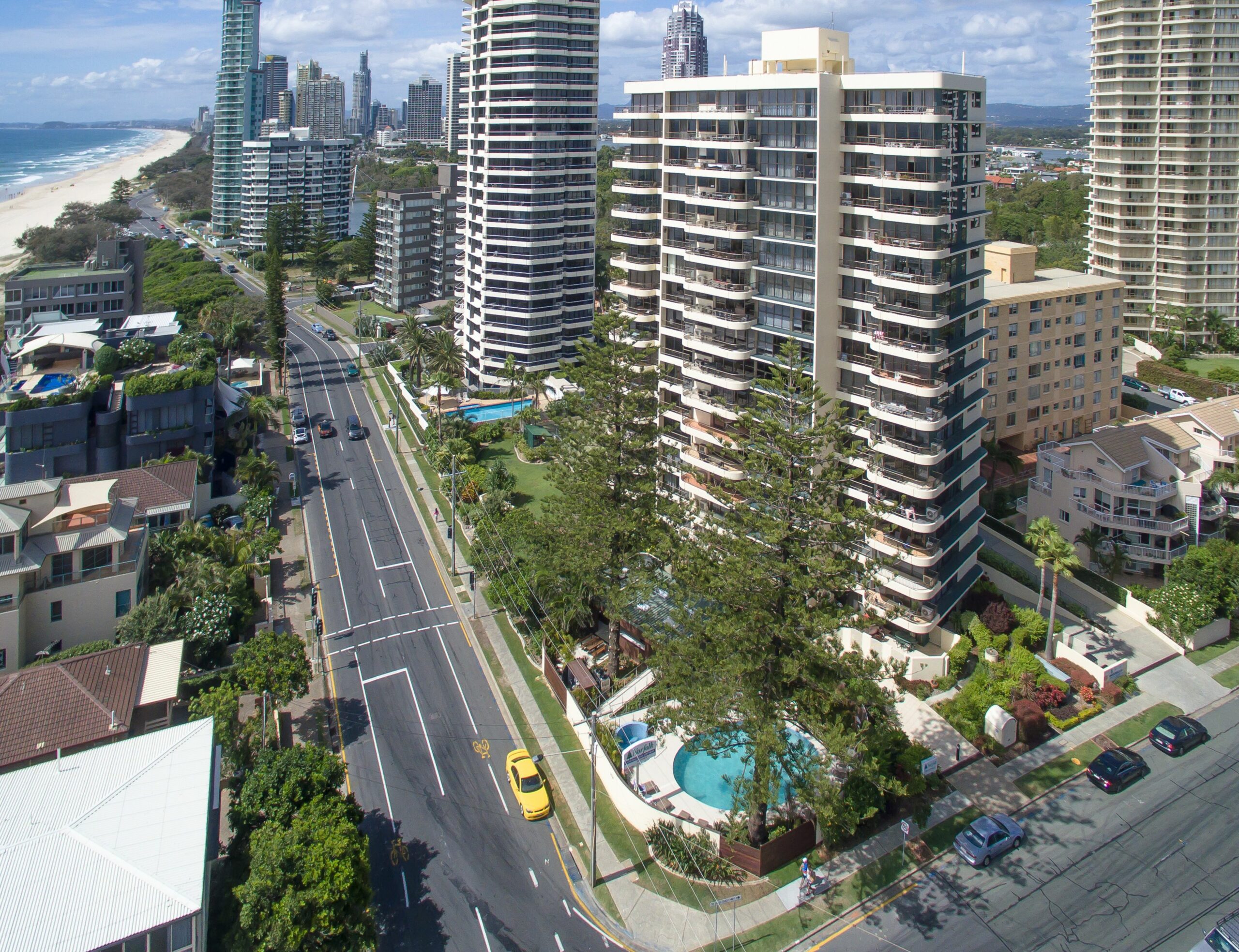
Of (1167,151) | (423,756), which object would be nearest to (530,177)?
(423,756)

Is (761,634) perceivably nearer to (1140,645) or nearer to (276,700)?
(276,700)

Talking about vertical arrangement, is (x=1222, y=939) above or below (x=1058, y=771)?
below

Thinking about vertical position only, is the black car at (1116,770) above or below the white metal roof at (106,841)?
below

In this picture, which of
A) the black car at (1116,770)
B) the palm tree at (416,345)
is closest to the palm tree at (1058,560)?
the black car at (1116,770)

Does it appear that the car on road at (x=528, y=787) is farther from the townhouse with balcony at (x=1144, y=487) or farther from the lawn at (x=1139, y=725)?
the townhouse with balcony at (x=1144, y=487)

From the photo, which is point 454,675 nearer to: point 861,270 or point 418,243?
point 861,270

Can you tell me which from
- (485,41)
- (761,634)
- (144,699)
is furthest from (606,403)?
(485,41)
